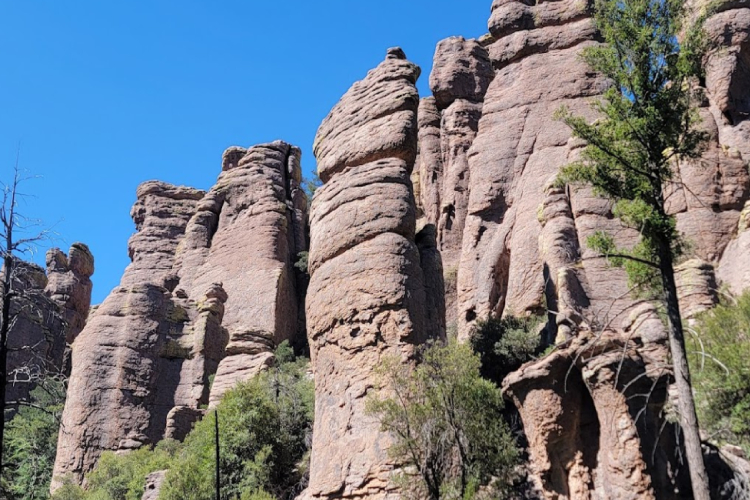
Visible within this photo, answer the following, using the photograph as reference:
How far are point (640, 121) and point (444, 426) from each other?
8882 millimetres

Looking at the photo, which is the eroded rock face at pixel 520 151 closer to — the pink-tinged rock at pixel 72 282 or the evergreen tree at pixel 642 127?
the evergreen tree at pixel 642 127

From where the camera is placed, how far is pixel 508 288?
37031mm

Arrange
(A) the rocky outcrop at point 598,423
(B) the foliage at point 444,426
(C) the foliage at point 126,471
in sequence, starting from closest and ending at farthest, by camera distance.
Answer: (A) the rocky outcrop at point 598,423 < (B) the foliage at point 444,426 < (C) the foliage at point 126,471

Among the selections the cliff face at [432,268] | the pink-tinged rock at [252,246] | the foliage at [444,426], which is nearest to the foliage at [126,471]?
the cliff face at [432,268]

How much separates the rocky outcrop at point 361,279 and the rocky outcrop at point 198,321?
12.8 meters

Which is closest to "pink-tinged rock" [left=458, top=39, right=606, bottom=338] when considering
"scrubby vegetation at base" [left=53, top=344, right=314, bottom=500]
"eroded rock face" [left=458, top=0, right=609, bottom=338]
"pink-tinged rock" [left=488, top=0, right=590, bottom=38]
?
"eroded rock face" [left=458, top=0, right=609, bottom=338]

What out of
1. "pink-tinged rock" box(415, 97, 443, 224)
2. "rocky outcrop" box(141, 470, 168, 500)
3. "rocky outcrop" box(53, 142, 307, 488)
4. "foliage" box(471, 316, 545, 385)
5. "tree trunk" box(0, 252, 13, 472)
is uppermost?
"pink-tinged rock" box(415, 97, 443, 224)

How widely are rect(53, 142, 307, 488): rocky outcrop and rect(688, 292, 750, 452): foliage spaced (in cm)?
1961

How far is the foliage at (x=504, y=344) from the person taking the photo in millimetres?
27484

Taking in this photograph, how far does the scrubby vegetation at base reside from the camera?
25781 mm

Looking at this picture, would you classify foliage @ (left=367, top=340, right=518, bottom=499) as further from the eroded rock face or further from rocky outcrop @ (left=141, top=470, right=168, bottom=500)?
the eroded rock face

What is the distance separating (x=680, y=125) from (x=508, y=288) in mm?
22331

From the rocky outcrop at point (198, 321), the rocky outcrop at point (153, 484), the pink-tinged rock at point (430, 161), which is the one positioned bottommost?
the rocky outcrop at point (153, 484)

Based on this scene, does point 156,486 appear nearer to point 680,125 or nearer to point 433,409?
point 433,409
